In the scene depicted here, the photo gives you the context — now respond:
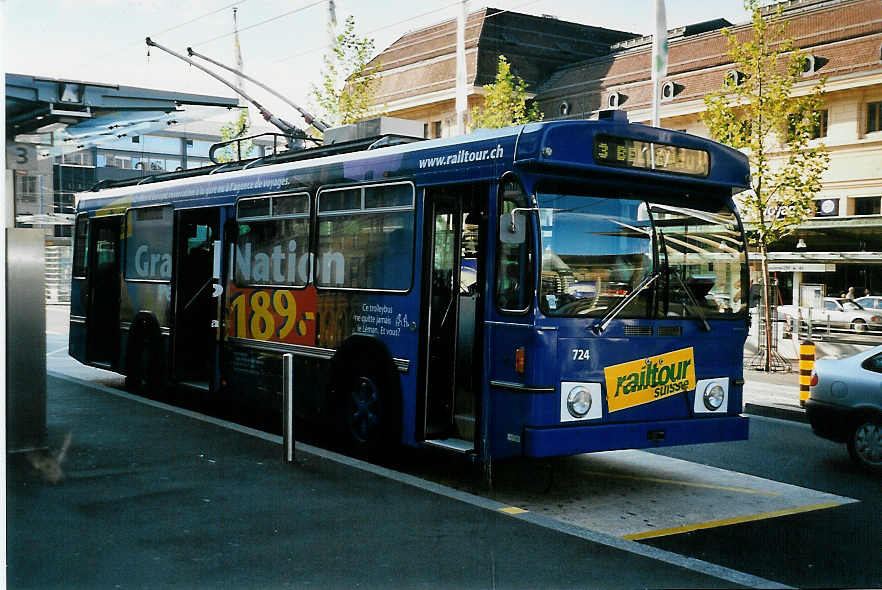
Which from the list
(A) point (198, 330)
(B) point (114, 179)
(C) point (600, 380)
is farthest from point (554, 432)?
(B) point (114, 179)

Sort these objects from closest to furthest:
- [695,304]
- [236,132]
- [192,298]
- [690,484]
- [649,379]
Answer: [649,379], [695,304], [690,484], [192,298], [236,132]

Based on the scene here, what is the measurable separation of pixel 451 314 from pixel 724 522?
9.25 feet

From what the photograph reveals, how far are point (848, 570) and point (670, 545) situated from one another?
3.52 feet

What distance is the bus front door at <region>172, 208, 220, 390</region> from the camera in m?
12.9

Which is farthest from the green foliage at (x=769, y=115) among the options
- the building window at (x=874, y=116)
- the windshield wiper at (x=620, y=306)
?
the building window at (x=874, y=116)

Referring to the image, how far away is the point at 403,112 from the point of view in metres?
47.7

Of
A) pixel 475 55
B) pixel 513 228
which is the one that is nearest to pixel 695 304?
pixel 513 228

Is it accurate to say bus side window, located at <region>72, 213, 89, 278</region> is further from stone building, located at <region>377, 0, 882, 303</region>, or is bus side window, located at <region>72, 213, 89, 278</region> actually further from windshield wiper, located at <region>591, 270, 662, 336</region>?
stone building, located at <region>377, 0, 882, 303</region>

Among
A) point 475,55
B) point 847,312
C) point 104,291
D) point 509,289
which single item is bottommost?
point 847,312

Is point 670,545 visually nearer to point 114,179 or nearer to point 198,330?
point 198,330

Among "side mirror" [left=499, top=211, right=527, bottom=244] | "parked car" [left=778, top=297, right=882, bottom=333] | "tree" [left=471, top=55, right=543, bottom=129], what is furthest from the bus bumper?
"tree" [left=471, top=55, right=543, bottom=129]

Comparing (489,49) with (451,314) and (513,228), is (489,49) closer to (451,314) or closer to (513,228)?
(451,314)

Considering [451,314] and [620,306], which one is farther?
[451,314]

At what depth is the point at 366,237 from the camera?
9.47 metres
